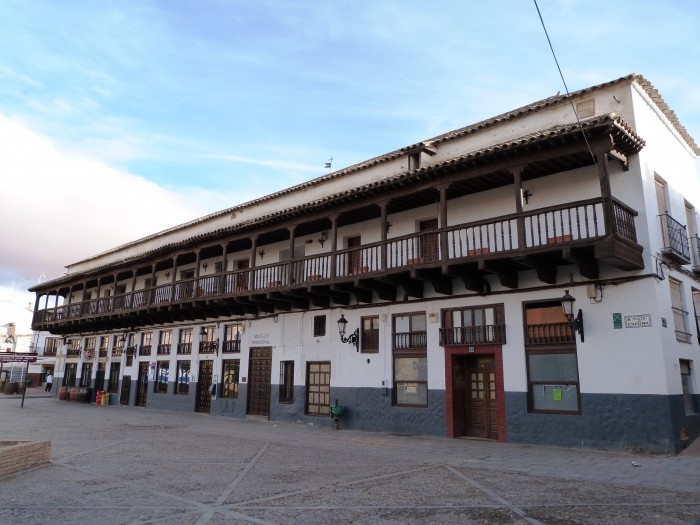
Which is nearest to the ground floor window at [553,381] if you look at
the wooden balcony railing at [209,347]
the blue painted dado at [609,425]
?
the blue painted dado at [609,425]

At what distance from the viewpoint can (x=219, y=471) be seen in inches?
358

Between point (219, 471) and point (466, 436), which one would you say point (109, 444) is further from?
point (466, 436)

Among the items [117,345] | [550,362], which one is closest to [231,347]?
[117,345]

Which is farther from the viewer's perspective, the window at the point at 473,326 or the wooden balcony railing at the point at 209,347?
the wooden balcony railing at the point at 209,347

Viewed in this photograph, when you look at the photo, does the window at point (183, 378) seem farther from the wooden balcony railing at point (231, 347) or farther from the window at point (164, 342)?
the wooden balcony railing at point (231, 347)

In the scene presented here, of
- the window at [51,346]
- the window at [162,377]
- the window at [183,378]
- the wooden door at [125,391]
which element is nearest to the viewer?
the window at [183,378]

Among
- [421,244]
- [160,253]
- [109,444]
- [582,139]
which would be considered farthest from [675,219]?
[160,253]

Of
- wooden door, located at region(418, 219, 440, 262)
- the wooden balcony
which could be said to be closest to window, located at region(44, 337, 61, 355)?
the wooden balcony

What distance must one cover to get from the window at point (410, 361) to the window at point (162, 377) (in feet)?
43.6

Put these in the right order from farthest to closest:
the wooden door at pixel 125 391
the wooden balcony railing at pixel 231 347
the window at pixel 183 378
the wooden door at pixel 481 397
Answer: the wooden door at pixel 125 391 → the window at pixel 183 378 → the wooden balcony railing at pixel 231 347 → the wooden door at pixel 481 397

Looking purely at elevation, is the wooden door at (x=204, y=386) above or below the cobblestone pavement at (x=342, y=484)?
above

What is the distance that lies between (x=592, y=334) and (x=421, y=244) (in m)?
4.98

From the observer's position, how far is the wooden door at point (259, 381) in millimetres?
19250

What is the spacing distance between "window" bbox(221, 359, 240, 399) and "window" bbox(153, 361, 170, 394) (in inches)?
176
